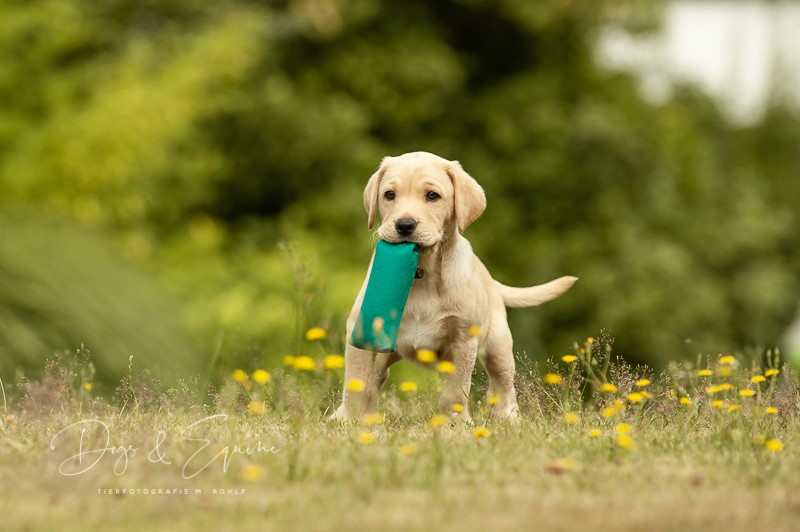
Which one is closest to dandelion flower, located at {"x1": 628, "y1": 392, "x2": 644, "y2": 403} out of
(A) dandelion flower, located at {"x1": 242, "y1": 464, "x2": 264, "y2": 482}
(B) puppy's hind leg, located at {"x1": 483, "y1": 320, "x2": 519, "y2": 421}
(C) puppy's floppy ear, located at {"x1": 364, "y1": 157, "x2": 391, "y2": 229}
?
(B) puppy's hind leg, located at {"x1": 483, "y1": 320, "x2": 519, "y2": 421}

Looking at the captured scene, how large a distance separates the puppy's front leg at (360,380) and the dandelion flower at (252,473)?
39.5 inches

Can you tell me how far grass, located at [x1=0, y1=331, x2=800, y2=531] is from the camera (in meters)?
3.49

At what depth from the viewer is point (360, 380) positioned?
4.99 m

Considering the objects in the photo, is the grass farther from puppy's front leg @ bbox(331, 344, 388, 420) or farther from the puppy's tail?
the puppy's tail

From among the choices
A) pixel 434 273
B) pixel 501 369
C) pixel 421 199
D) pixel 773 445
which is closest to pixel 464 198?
pixel 421 199

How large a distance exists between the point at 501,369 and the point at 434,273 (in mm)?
693

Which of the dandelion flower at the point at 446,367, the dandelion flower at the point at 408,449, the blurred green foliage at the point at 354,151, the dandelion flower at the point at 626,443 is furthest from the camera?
the blurred green foliage at the point at 354,151

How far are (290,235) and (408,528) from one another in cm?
1171

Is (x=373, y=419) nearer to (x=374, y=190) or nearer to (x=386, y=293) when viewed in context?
(x=386, y=293)

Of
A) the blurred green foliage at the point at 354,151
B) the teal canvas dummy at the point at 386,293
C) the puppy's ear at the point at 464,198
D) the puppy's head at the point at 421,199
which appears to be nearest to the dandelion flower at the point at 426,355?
the teal canvas dummy at the point at 386,293

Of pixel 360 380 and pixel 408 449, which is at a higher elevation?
pixel 360 380

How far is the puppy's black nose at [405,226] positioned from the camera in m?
4.70

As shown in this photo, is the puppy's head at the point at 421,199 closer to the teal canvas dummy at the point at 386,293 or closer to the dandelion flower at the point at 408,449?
the teal canvas dummy at the point at 386,293

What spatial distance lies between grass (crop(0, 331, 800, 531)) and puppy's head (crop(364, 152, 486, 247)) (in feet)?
2.24
